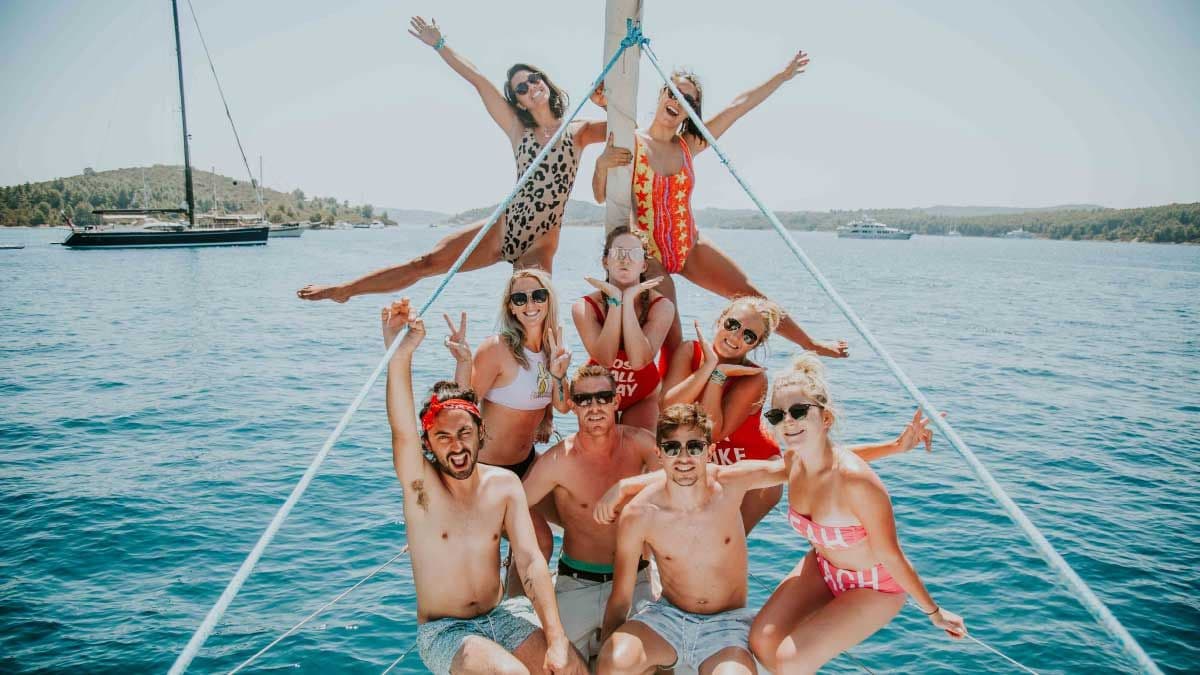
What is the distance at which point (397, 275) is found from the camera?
4.75 meters

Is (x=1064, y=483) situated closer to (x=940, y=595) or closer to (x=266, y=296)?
(x=940, y=595)

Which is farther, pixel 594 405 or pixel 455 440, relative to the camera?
pixel 594 405

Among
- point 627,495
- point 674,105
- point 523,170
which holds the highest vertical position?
point 674,105

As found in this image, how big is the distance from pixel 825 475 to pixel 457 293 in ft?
103

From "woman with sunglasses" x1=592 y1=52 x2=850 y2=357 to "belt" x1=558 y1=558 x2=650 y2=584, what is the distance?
4.40 ft

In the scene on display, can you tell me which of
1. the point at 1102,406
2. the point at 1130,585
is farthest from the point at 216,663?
the point at 1102,406

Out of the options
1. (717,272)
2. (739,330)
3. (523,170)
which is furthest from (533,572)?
(523,170)

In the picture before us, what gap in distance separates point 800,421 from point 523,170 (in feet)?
8.59

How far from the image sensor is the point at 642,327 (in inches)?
182

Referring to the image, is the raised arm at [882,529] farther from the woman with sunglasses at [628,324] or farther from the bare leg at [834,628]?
the woman with sunglasses at [628,324]

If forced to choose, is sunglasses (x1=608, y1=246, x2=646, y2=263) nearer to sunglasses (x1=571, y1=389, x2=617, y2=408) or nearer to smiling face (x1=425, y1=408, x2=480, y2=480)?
sunglasses (x1=571, y1=389, x2=617, y2=408)

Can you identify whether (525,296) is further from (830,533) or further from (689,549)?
(830,533)

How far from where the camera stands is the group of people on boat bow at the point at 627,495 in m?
3.37

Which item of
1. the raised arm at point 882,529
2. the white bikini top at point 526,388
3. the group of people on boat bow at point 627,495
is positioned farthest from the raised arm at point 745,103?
the raised arm at point 882,529
